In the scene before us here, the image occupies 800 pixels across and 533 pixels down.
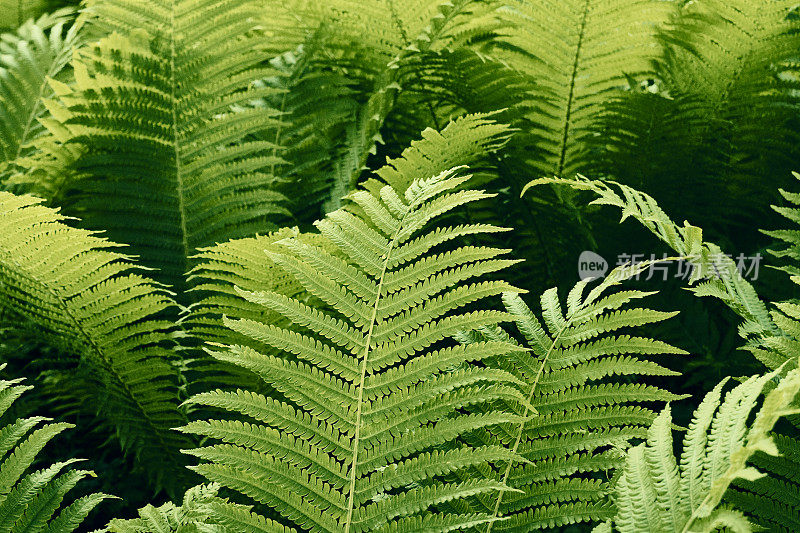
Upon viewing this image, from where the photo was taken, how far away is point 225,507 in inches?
27.8

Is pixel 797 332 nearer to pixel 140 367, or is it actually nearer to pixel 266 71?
pixel 140 367

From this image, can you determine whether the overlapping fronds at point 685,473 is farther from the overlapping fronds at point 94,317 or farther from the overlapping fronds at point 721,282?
the overlapping fronds at point 94,317

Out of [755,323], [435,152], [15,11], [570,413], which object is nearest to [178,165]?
[435,152]

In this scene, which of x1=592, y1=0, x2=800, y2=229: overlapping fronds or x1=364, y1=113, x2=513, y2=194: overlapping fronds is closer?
x1=364, y1=113, x2=513, y2=194: overlapping fronds

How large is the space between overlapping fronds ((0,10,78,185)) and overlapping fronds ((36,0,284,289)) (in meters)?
0.33

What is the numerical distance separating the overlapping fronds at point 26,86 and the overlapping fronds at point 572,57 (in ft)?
3.51

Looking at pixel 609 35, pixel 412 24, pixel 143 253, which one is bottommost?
pixel 143 253

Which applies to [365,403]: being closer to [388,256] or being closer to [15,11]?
[388,256]

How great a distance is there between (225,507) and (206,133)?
2.86 feet

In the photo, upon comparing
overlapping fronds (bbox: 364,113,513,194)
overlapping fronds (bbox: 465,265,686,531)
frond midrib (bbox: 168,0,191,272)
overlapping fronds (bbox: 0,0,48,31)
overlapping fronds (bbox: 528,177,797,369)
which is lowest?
overlapping fronds (bbox: 465,265,686,531)

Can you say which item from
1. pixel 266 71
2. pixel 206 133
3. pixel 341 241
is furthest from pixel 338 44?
pixel 341 241

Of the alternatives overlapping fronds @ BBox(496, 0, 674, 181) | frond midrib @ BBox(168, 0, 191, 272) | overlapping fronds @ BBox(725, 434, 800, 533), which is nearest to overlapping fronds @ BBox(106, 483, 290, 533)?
overlapping fronds @ BBox(725, 434, 800, 533)

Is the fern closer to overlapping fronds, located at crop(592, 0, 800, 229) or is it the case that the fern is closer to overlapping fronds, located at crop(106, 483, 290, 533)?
overlapping fronds, located at crop(592, 0, 800, 229)

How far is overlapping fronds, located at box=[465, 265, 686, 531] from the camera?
768mm
